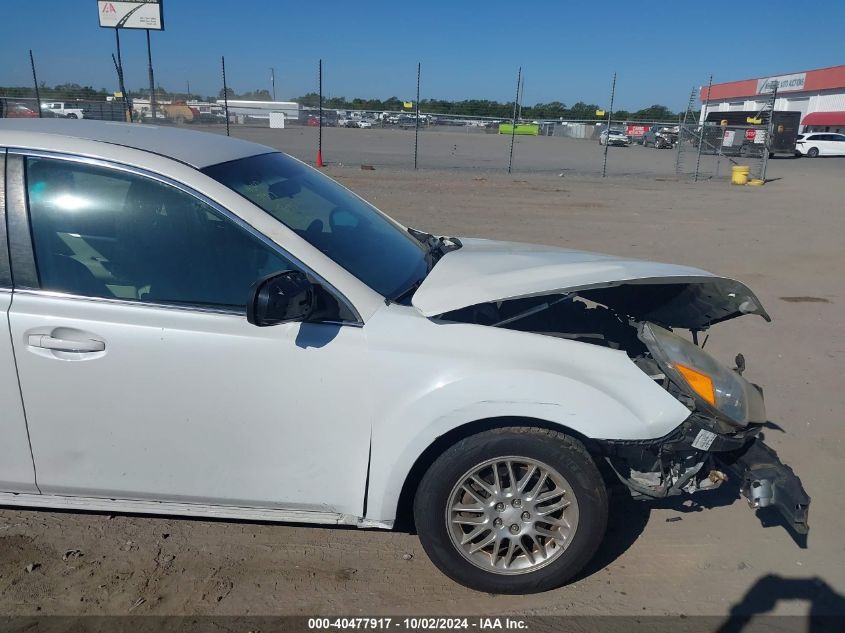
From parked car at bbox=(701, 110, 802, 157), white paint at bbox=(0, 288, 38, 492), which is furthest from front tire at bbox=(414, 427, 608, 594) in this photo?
parked car at bbox=(701, 110, 802, 157)

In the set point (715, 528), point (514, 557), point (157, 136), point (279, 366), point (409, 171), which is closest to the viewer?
point (279, 366)

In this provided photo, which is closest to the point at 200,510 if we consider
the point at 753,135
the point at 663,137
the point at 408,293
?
the point at 408,293

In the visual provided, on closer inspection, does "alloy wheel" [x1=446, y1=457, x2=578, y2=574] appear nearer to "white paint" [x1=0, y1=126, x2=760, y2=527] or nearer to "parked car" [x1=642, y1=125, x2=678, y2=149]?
"white paint" [x1=0, y1=126, x2=760, y2=527]

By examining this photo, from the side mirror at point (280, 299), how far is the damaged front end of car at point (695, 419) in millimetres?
593

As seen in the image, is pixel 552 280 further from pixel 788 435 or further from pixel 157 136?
pixel 788 435

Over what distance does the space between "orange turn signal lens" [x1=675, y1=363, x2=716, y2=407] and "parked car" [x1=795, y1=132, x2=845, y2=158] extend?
4506 cm

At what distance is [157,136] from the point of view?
3.16 m

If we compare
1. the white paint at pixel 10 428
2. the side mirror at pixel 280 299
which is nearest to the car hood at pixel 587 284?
the side mirror at pixel 280 299

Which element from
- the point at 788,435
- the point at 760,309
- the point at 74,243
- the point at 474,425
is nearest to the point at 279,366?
the point at 474,425

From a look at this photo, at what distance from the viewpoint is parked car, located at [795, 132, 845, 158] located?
40.5 metres

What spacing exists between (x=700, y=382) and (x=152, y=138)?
272 centimetres

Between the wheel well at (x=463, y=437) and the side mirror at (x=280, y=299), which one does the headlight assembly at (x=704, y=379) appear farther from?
the side mirror at (x=280, y=299)

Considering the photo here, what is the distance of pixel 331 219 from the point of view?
11.3 ft

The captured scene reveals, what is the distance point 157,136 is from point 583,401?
91.3 inches
